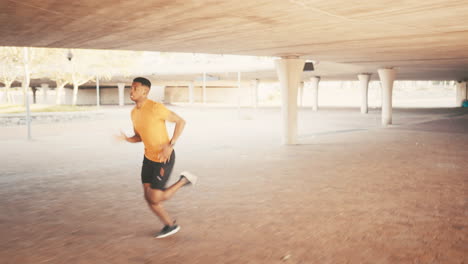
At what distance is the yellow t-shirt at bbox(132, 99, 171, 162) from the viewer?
5352 millimetres

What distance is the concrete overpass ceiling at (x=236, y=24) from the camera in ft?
25.5

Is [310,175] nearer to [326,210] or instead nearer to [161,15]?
[326,210]

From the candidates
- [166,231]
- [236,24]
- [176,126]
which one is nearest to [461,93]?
[236,24]

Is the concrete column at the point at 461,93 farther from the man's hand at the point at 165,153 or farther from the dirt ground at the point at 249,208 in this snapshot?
the man's hand at the point at 165,153

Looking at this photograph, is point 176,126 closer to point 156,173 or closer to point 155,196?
point 156,173

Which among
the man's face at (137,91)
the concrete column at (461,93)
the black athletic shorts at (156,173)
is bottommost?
the black athletic shorts at (156,173)

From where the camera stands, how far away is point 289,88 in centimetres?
1731

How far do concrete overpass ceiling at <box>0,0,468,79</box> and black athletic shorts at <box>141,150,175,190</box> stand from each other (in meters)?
3.46

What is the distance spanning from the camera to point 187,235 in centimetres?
605

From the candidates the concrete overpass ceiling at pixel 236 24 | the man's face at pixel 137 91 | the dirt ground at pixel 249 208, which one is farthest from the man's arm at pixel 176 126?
the concrete overpass ceiling at pixel 236 24

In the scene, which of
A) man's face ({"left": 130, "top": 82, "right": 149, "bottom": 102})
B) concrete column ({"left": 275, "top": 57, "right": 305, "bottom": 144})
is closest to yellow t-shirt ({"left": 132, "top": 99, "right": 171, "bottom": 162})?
man's face ({"left": 130, "top": 82, "right": 149, "bottom": 102})

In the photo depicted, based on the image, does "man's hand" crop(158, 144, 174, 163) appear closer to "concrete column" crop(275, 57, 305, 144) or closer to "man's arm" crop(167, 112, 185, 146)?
Result: "man's arm" crop(167, 112, 185, 146)

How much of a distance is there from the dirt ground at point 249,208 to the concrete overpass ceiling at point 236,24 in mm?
3735

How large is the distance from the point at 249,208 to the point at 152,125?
2972 mm
